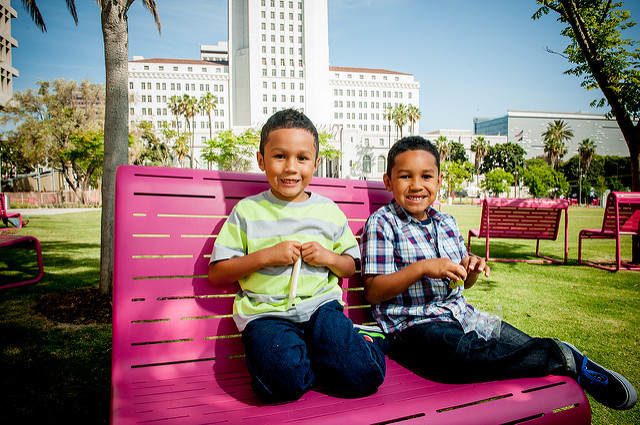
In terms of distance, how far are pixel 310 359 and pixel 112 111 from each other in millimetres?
3928

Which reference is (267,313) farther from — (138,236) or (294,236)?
(138,236)

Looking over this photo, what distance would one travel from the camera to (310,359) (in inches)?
64.6

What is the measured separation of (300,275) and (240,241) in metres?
0.34

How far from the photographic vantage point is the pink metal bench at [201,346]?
1.35 meters

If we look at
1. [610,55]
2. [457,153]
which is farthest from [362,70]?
[610,55]

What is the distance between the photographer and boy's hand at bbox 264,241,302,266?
Result: 1686 millimetres

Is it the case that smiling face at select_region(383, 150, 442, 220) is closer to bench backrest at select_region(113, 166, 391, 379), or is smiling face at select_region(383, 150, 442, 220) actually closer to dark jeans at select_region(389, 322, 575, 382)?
dark jeans at select_region(389, 322, 575, 382)

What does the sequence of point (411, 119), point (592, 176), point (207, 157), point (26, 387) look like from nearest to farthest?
point (26, 387)
point (207, 157)
point (592, 176)
point (411, 119)

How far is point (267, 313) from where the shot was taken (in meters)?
1.73

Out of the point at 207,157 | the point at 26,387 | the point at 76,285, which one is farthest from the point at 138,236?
the point at 207,157

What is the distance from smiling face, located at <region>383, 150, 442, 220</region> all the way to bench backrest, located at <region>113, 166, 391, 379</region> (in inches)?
36.0

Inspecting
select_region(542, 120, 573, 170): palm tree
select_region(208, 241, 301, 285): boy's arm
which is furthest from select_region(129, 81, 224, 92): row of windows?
select_region(208, 241, 301, 285): boy's arm

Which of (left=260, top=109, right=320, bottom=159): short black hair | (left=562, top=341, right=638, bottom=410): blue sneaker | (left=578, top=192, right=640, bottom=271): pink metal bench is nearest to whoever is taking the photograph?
(left=562, top=341, right=638, bottom=410): blue sneaker

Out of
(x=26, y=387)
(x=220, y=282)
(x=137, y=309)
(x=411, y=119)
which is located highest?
(x=411, y=119)
